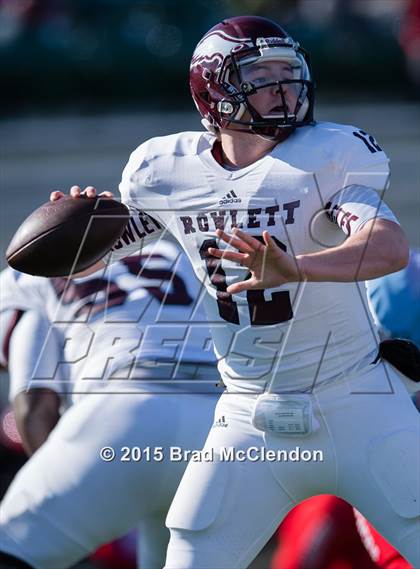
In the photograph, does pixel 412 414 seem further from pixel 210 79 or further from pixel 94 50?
pixel 94 50

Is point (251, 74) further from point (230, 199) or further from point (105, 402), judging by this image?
point (105, 402)

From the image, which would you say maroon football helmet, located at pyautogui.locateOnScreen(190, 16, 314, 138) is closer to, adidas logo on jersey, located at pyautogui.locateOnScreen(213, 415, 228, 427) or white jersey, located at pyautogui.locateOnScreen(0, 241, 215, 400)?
adidas logo on jersey, located at pyautogui.locateOnScreen(213, 415, 228, 427)

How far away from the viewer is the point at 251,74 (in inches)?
123

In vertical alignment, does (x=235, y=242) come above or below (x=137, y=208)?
above

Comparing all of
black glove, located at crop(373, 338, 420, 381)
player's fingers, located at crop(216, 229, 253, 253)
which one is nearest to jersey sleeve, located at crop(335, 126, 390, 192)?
player's fingers, located at crop(216, 229, 253, 253)

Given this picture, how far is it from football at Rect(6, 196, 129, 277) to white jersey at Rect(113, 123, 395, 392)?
0.09 m

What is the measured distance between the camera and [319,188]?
9.67ft

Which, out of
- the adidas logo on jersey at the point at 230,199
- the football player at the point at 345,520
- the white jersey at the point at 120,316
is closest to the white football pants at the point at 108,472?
the white jersey at the point at 120,316

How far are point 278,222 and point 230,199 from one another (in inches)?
5.3

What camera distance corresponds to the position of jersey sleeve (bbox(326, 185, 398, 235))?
2799 mm

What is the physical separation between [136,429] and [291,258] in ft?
4.28

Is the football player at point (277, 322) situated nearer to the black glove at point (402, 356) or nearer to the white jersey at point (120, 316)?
the black glove at point (402, 356)

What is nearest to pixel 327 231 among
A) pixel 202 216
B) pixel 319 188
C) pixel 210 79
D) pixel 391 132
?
pixel 319 188

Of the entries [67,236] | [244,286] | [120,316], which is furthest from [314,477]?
[120,316]
